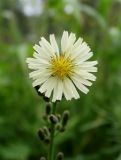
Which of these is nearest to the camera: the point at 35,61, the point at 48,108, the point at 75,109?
the point at 35,61

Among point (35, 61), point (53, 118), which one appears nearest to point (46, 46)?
point (35, 61)

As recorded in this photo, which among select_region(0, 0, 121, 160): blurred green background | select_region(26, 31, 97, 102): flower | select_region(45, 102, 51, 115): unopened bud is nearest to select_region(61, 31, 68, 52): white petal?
select_region(26, 31, 97, 102): flower

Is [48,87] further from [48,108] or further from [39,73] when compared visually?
[48,108]

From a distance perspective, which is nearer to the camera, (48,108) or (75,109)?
(48,108)

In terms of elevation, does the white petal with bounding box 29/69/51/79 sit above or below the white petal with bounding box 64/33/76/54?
below

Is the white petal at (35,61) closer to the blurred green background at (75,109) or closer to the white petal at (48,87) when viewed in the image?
the white petal at (48,87)

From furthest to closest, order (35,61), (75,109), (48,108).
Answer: (75,109), (48,108), (35,61)

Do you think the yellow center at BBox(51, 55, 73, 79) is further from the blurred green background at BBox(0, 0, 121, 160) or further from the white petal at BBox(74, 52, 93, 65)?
the blurred green background at BBox(0, 0, 121, 160)

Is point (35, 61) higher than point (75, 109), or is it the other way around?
point (75, 109)

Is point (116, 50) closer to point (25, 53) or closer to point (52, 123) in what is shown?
point (25, 53)
